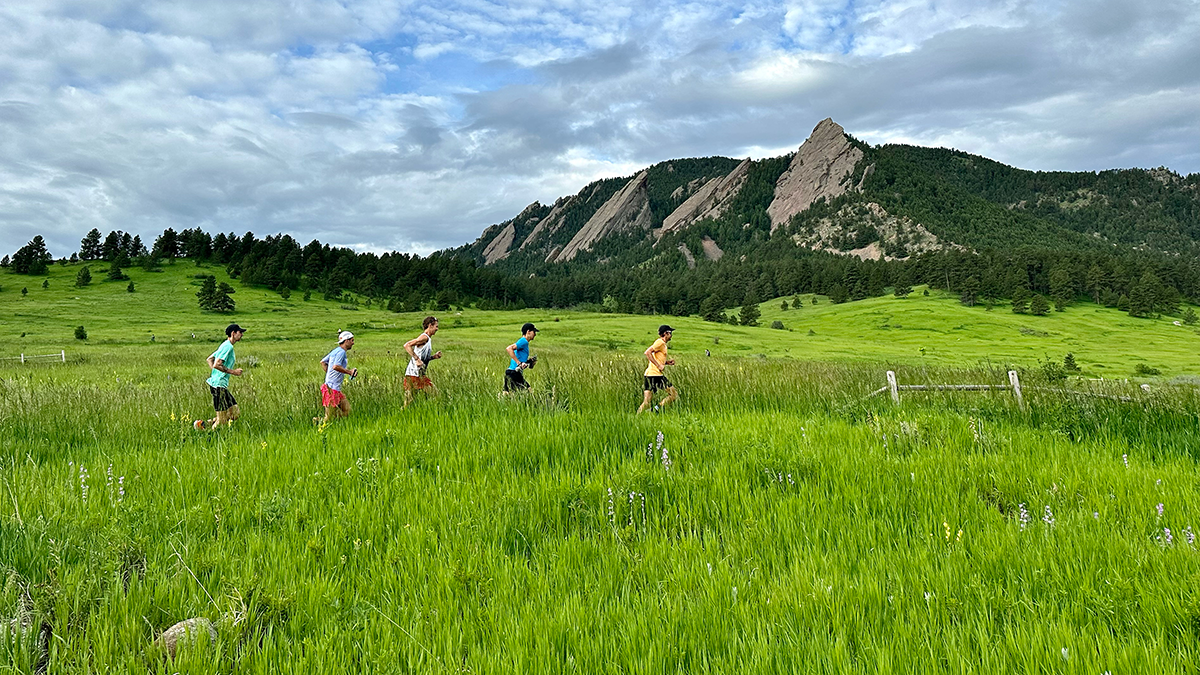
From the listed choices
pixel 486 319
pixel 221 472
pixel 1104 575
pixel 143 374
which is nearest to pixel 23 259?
pixel 486 319

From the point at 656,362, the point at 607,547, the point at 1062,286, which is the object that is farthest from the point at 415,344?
the point at 1062,286

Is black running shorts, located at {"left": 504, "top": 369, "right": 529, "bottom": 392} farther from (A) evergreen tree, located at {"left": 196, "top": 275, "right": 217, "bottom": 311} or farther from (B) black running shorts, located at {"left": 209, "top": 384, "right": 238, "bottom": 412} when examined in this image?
(A) evergreen tree, located at {"left": 196, "top": 275, "right": 217, "bottom": 311}

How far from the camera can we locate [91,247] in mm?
124750

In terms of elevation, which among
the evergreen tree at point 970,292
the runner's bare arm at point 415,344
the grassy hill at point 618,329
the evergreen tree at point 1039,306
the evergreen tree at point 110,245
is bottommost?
the grassy hill at point 618,329

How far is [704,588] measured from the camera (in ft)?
9.96

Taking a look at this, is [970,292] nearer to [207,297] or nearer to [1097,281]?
[1097,281]

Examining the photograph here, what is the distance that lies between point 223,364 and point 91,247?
161908mm

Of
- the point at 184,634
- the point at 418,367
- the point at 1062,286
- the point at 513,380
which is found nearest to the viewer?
the point at 184,634

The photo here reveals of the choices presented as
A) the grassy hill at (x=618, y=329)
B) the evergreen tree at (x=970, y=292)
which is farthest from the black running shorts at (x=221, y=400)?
the evergreen tree at (x=970, y=292)

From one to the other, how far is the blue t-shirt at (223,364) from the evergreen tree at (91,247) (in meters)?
159

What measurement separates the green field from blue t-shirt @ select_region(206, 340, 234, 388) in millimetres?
1177

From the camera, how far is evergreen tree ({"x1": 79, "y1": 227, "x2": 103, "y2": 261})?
124062mm

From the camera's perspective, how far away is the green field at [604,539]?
2510mm

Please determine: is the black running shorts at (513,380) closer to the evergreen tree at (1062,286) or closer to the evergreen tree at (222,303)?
the evergreen tree at (222,303)
